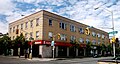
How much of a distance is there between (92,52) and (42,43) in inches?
1155

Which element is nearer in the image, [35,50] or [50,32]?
[50,32]

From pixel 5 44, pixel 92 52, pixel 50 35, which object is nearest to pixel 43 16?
pixel 50 35

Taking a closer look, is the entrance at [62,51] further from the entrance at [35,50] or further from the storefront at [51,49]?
the entrance at [35,50]

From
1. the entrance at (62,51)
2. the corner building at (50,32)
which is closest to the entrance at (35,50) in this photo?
the corner building at (50,32)

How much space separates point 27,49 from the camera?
4994 cm

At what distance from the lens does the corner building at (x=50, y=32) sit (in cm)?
4422

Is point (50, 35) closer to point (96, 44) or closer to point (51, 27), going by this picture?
point (51, 27)

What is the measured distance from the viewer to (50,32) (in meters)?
45.8

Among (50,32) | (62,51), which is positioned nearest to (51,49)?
(50,32)

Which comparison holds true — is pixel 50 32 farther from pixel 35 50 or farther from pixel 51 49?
pixel 35 50

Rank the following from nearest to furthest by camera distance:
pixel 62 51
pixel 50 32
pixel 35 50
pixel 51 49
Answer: pixel 51 49, pixel 50 32, pixel 35 50, pixel 62 51

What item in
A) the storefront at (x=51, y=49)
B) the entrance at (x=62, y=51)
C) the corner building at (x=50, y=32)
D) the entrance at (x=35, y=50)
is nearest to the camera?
the storefront at (x=51, y=49)

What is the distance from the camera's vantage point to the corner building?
44219 millimetres

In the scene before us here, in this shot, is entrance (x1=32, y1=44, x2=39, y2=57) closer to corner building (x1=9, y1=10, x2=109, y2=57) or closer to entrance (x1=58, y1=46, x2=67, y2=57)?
corner building (x1=9, y1=10, x2=109, y2=57)
